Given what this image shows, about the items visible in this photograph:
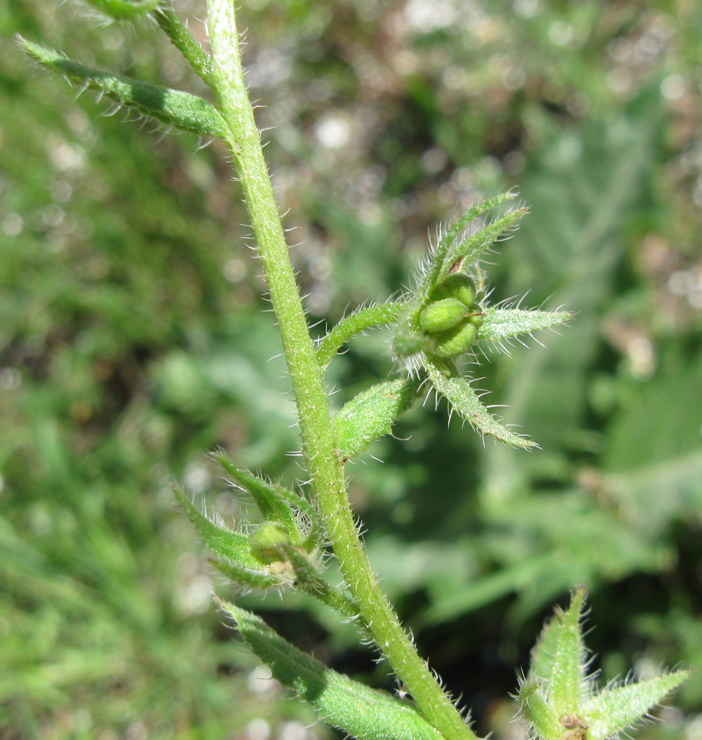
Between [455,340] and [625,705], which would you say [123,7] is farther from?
[625,705]

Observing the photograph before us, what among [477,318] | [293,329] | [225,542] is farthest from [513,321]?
[225,542]

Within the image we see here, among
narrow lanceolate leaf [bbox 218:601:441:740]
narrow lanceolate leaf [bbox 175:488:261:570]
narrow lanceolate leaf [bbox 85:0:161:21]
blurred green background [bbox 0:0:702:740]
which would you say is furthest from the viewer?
blurred green background [bbox 0:0:702:740]

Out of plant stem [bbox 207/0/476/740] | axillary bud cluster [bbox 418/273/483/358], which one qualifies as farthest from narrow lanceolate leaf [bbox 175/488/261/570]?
axillary bud cluster [bbox 418/273/483/358]

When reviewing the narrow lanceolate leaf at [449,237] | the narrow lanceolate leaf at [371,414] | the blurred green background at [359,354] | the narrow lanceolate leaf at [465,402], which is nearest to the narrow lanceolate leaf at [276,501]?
the narrow lanceolate leaf at [371,414]

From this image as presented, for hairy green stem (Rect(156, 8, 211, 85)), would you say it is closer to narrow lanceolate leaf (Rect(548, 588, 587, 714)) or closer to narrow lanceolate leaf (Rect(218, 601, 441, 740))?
narrow lanceolate leaf (Rect(218, 601, 441, 740))

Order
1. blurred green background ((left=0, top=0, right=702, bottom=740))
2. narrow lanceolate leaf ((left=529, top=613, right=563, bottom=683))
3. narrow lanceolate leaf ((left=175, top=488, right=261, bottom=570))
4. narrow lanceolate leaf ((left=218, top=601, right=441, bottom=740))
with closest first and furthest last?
1. narrow lanceolate leaf ((left=175, top=488, right=261, bottom=570))
2. narrow lanceolate leaf ((left=218, top=601, right=441, bottom=740))
3. narrow lanceolate leaf ((left=529, top=613, right=563, bottom=683))
4. blurred green background ((left=0, top=0, right=702, bottom=740))

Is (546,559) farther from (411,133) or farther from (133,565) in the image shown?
(411,133)
